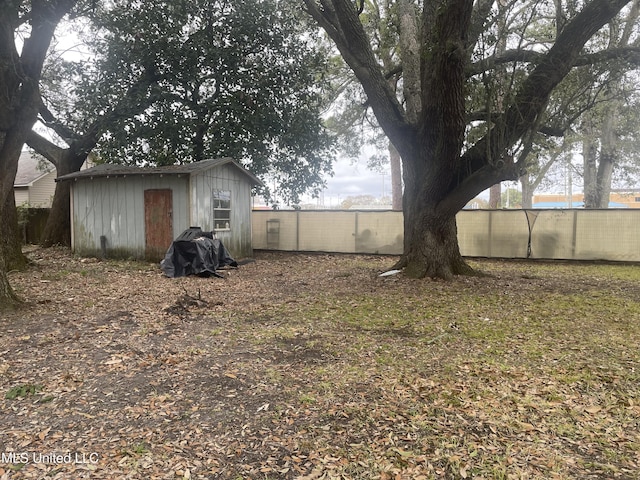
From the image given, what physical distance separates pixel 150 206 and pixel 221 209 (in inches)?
71.2

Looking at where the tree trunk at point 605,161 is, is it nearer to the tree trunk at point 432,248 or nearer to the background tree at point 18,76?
the tree trunk at point 432,248

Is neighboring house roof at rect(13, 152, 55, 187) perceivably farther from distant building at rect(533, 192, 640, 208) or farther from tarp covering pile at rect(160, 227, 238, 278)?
distant building at rect(533, 192, 640, 208)

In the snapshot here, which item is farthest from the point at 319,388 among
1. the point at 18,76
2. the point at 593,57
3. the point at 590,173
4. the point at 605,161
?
the point at 590,173

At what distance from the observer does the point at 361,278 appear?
847 centimetres

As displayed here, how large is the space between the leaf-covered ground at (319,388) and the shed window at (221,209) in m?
5.30

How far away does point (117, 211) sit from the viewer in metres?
11.2

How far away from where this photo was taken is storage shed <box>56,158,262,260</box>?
34.5ft

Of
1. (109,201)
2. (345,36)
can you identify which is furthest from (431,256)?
(109,201)

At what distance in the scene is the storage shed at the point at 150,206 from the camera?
34.5ft

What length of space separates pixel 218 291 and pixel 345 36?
5.23 m

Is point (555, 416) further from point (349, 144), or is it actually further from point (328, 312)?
point (349, 144)

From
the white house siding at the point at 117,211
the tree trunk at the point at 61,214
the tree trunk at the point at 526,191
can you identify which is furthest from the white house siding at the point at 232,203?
the tree trunk at the point at 526,191

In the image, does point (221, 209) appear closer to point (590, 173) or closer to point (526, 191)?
point (590, 173)

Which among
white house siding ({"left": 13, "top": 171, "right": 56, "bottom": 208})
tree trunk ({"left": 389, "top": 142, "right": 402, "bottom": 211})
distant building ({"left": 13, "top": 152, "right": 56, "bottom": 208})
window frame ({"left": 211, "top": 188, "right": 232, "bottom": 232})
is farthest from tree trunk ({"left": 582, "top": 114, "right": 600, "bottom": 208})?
white house siding ({"left": 13, "top": 171, "right": 56, "bottom": 208})
